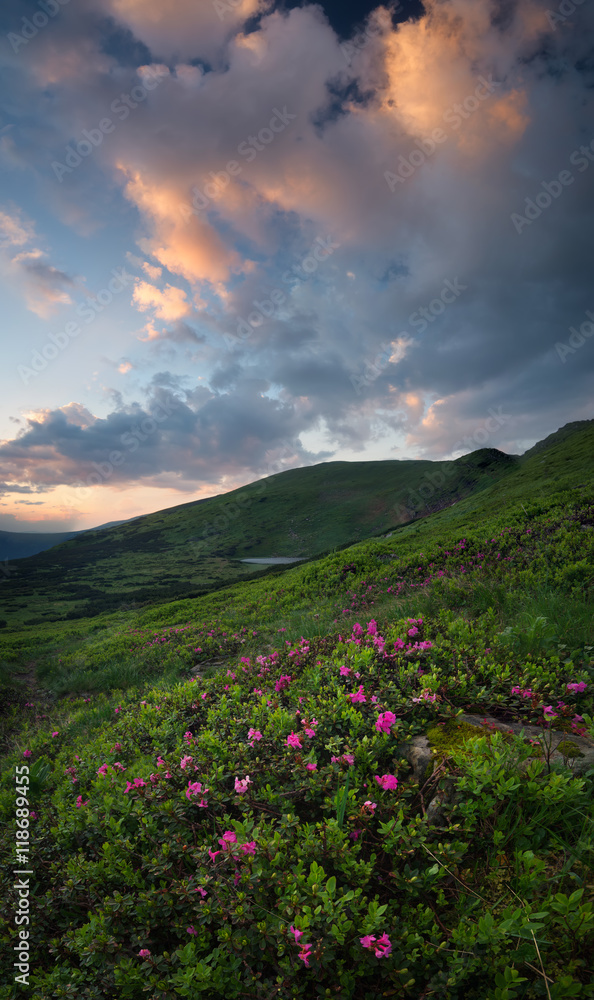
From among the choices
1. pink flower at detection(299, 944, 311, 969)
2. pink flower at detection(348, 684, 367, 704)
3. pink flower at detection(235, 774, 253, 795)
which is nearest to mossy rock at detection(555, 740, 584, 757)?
pink flower at detection(348, 684, 367, 704)

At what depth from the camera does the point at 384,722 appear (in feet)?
11.4

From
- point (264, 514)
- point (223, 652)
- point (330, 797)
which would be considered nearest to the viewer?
point (330, 797)

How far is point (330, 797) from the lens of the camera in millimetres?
3023

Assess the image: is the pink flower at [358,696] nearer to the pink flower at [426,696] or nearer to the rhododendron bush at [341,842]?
the rhododendron bush at [341,842]

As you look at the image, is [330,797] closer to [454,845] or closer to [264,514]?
[454,845]

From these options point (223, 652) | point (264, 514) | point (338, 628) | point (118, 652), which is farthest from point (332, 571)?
point (264, 514)

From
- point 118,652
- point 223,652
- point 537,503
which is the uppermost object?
point 537,503

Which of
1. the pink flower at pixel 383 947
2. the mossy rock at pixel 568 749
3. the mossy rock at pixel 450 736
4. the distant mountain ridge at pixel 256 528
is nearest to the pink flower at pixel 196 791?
the pink flower at pixel 383 947

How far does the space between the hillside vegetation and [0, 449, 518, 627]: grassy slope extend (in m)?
44.9

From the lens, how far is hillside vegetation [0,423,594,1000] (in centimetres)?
208

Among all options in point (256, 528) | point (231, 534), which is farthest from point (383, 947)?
point (231, 534)

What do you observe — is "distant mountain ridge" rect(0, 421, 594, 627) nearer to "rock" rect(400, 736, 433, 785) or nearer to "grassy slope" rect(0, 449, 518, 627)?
"grassy slope" rect(0, 449, 518, 627)

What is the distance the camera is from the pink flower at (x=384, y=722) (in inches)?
136

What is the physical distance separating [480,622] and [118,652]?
14.0 metres
